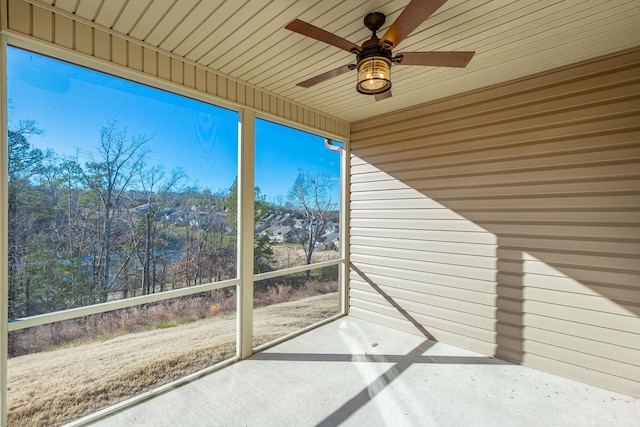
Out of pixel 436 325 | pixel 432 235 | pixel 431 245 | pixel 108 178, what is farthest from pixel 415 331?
pixel 108 178

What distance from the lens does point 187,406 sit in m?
2.23

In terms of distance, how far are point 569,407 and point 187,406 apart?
2917 mm

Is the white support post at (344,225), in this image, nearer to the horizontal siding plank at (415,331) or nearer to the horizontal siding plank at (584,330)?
the horizontal siding plank at (415,331)

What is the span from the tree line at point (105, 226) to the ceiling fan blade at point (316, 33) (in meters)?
1.55

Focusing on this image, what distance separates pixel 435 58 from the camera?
1.77 meters

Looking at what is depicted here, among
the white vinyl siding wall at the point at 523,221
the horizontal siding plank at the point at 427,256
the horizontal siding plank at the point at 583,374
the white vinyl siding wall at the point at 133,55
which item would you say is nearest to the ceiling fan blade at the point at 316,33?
the white vinyl siding wall at the point at 133,55

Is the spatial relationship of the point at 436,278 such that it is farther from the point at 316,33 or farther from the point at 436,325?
the point at 316,33

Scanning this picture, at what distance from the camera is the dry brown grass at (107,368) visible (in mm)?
1893

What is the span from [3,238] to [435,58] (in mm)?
2845

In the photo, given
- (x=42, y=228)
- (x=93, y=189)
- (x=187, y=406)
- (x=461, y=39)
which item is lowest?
(x=187, y=406)

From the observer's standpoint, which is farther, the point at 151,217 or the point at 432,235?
the point at 432,235

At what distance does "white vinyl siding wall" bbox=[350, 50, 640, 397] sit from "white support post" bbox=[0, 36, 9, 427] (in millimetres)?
3370

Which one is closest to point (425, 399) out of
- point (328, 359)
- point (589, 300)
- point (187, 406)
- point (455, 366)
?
point (455, 366)

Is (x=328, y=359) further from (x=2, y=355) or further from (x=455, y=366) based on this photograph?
(x=2, y=355)
